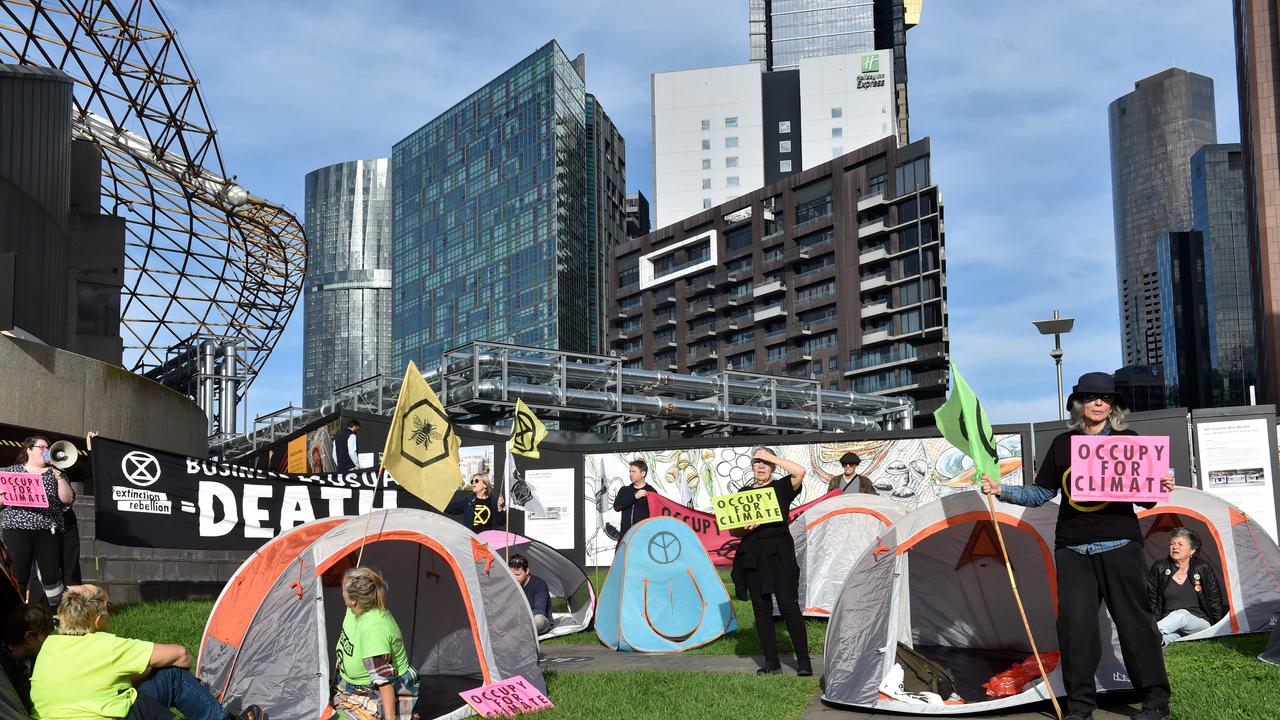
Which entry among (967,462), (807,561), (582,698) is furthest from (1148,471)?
(967,462)

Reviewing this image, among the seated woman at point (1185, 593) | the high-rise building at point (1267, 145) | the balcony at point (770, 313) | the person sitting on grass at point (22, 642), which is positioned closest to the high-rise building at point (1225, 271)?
the balcony at point (770, 313)

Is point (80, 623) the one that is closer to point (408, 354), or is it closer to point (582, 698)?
point (582, 698)

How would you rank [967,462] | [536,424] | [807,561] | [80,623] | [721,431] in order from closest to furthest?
[80,623] < [807,561] < [536,424] < [967,462] < [721,431]

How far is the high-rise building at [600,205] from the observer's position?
421 feet

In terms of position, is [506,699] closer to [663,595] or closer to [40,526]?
[663,595]

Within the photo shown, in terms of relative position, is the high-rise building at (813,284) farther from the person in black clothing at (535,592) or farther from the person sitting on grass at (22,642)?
the person sitting on grass at (22,642)

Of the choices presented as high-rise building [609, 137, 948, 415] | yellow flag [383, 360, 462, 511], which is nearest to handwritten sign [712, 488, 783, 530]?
yellow flag [383, 360, 462, 511]

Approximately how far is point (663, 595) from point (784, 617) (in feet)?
10.1

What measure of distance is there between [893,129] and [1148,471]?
106 m

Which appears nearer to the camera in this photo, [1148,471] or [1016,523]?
[1148,471]

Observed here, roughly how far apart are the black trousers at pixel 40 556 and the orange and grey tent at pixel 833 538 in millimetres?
7941

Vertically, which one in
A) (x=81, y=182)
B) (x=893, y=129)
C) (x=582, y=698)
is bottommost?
(x=582, y=698)

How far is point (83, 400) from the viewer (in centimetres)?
1623

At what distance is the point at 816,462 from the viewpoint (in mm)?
23688
